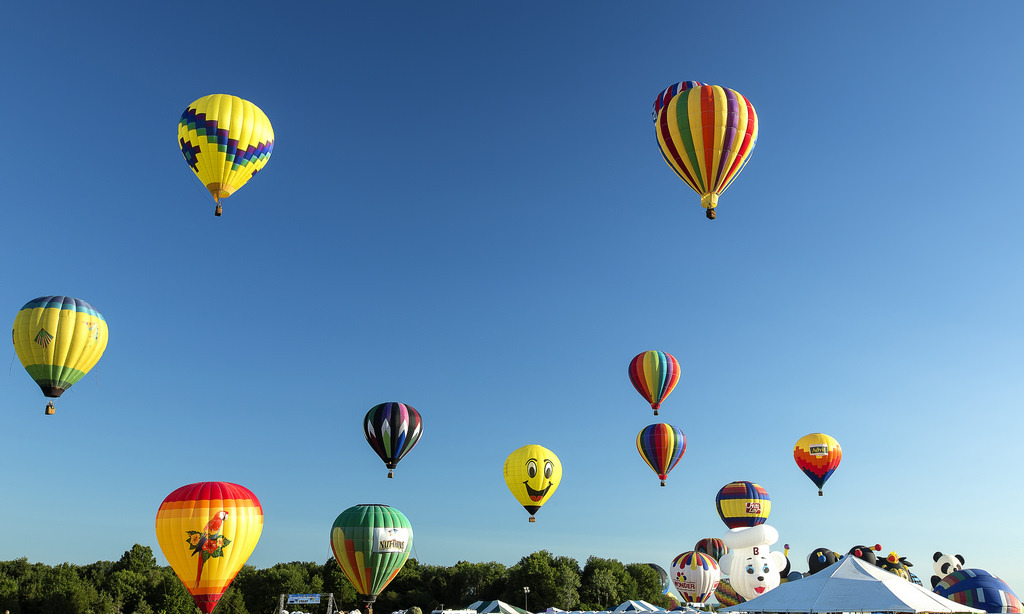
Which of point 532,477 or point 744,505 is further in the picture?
point 532,477

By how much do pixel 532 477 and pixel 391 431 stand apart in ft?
33.7

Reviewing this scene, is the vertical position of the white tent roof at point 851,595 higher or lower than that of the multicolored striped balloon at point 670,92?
lower

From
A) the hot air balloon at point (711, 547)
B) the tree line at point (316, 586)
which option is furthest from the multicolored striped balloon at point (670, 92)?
the tree line at point (316, 586)

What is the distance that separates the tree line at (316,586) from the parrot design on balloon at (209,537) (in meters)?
47.5

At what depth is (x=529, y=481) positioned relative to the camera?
41.7 m

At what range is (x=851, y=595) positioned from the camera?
49.8 feet

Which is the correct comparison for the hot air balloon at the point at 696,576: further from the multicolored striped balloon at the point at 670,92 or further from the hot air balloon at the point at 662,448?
the multicolored striped balloon at the point at 670,92

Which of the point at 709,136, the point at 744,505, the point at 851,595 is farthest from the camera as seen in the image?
the point at 744,505

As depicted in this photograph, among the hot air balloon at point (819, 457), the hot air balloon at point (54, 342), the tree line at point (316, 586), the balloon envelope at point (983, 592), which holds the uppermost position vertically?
the hot air balloon at point (54, 342)

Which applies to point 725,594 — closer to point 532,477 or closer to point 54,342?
point 532,477

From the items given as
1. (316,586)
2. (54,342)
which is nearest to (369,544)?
(54,342)

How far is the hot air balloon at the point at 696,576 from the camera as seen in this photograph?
38.2 meters

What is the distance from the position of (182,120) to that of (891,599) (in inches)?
1042

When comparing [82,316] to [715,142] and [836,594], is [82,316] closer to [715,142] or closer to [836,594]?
[715,142]
